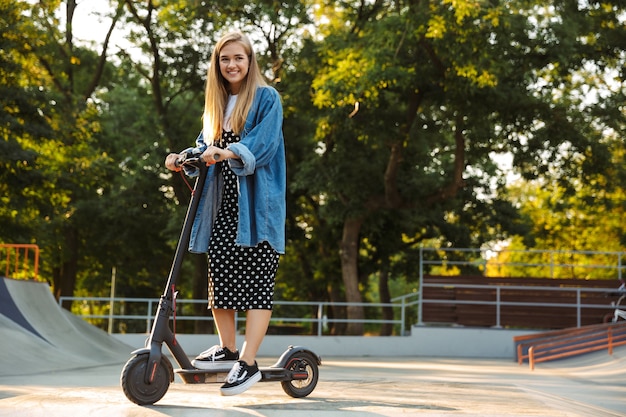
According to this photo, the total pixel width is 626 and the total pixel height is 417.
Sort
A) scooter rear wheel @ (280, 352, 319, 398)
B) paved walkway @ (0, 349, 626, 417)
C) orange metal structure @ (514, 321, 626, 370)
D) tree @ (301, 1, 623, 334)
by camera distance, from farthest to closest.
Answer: tree @ (301, 1, 623, 334), orange metal structure @ (514, 321, 626, 370), scooter rear wheel @ (280, 352, 319, 398), paved walkway @ (0, 349, 626, 417)

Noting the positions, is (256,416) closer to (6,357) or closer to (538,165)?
(6,357)

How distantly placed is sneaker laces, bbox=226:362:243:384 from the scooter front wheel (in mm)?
324

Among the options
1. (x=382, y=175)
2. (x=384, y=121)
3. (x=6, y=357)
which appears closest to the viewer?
(x=6, y=357)

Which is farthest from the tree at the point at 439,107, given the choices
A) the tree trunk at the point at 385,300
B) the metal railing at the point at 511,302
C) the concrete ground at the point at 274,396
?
the concrete ground at the point at 274,396

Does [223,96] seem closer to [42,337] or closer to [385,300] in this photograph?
[42,337]

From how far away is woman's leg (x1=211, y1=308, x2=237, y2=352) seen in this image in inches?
182

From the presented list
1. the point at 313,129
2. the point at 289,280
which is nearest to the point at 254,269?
the point at 313,129

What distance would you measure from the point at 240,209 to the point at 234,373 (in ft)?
2.77

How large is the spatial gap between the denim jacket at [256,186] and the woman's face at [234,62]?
6.3 inches

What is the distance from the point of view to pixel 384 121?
2194cm

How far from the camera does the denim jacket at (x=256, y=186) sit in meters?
4.41

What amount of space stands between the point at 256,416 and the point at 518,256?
148 ft

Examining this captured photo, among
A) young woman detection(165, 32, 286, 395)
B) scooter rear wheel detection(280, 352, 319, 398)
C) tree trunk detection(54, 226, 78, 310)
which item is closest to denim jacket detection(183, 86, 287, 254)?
young woman detection(165, 32, 286, 395)

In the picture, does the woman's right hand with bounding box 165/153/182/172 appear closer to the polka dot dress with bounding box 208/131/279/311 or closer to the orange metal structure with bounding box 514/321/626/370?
the polka dot dress with bounding box 208/131/279/311
